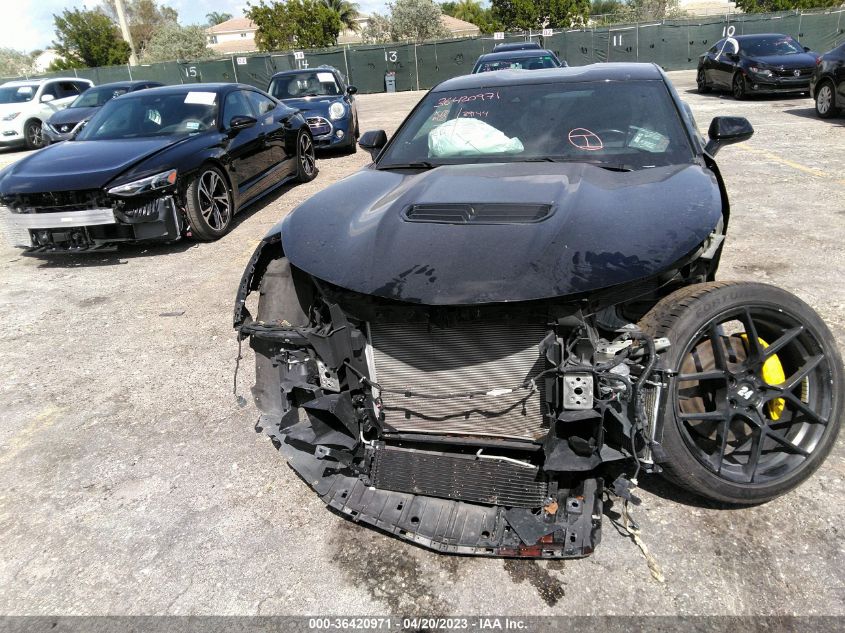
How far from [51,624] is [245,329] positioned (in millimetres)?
1234

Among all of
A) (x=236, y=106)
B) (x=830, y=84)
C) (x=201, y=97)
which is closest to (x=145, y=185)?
(x=201, y=97)

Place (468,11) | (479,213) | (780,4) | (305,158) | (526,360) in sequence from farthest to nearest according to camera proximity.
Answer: (468,11)
(780,4)
(305,158)
(479,213)
(526,360)

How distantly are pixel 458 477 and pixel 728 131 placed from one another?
2.68 m

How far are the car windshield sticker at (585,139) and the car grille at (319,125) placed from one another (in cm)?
804

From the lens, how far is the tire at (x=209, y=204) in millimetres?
6211

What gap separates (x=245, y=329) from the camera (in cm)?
255

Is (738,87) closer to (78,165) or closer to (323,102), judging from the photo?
(323,102)

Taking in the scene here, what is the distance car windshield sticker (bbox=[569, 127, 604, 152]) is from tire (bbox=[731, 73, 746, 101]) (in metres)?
14.0

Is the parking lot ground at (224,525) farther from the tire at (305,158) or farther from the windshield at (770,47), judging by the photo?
the windshield at (770,47)

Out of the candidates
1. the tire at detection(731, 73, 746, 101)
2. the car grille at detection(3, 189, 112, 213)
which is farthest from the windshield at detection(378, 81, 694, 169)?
the tire at detection(731, 73, 746, 101)

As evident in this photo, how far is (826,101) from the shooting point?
11.4m

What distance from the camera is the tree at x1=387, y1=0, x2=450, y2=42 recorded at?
2047 inches

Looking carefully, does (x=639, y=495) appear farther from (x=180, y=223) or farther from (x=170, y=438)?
(x=180, y=223)

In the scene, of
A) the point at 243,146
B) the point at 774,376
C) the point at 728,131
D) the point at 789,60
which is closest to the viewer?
the point at 774,376
